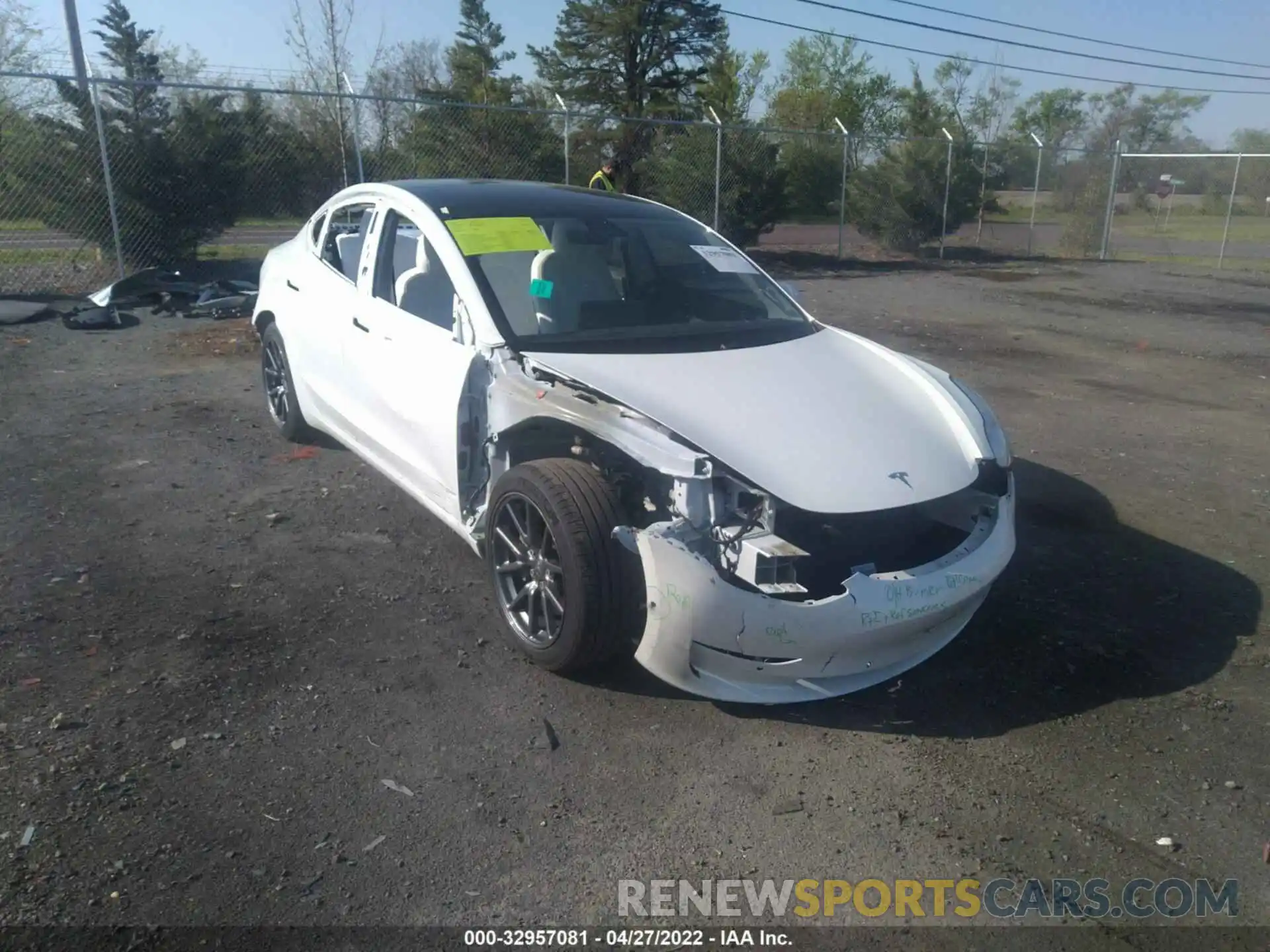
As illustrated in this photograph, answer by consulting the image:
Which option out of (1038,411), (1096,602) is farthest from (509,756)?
(1038,411)

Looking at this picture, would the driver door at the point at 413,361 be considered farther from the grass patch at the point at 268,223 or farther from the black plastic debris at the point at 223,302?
the grass patch at the point at 268,223

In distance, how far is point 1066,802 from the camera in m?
3.04

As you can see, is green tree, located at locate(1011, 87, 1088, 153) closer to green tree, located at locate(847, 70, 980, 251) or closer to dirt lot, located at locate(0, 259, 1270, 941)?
green tree, located at locate(847, 70, 980, 251)

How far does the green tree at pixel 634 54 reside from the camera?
31719 mm

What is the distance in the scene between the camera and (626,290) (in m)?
4.58

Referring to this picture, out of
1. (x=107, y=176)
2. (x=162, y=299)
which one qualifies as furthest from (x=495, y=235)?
(x=107, y=176)

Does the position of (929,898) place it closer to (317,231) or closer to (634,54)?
(317,231)

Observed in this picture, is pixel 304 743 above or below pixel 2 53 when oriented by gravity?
below

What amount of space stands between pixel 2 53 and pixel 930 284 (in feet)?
65.0

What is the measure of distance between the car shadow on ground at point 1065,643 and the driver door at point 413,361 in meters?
1.29

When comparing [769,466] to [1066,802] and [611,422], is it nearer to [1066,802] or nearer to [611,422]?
[611,422]

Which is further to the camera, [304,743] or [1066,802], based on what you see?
[304,743]

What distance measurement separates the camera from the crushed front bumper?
313cm

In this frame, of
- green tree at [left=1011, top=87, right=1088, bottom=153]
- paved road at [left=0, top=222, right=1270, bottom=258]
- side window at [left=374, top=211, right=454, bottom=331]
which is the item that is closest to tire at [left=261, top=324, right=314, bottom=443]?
side window at [left=374, top=211, right=454, bottom=331]
